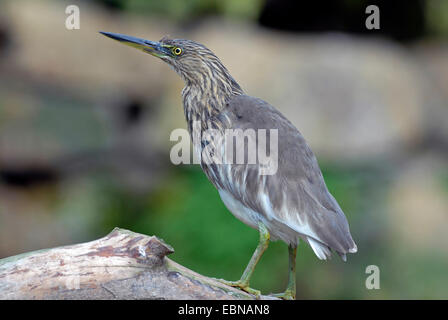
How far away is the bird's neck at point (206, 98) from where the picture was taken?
4184 millimetres

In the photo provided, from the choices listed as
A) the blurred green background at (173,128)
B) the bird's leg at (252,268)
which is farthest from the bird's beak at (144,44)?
the blurred green background at (173,128)

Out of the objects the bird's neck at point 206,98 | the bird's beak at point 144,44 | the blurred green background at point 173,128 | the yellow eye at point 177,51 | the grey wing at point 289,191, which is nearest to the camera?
the grey wing at point 289,191

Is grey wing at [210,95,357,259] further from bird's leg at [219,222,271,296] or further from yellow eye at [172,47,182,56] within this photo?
yellow eye at [172,47,182,56]

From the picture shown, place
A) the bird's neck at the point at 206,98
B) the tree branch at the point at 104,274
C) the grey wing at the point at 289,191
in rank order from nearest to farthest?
the tree branch at the point at 104,274 < the grey wing at the point at 289,191 < the bird's neck at the point at 206,98

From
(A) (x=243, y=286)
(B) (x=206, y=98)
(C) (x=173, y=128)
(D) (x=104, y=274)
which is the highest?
(B) (x=206, y=98)

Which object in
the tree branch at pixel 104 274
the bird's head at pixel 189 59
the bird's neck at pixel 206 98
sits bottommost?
the tree branch at pixel 104 274

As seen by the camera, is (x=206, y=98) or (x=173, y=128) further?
(x=173, y=128)

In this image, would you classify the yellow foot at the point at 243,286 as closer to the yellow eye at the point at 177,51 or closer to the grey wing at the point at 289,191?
the grey wing at the point at 289,191

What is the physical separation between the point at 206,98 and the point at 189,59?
1.14 feet

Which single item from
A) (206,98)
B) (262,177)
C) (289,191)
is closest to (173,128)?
(206,98)

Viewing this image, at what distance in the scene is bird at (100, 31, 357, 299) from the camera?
148 inches

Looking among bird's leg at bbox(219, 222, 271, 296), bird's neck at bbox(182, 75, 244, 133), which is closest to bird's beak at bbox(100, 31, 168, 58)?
bird's neck at bbox(182, 75, 244, 133)

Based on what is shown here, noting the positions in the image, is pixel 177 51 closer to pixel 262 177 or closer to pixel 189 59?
pixel 189 59

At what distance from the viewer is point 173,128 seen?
27.2ft
